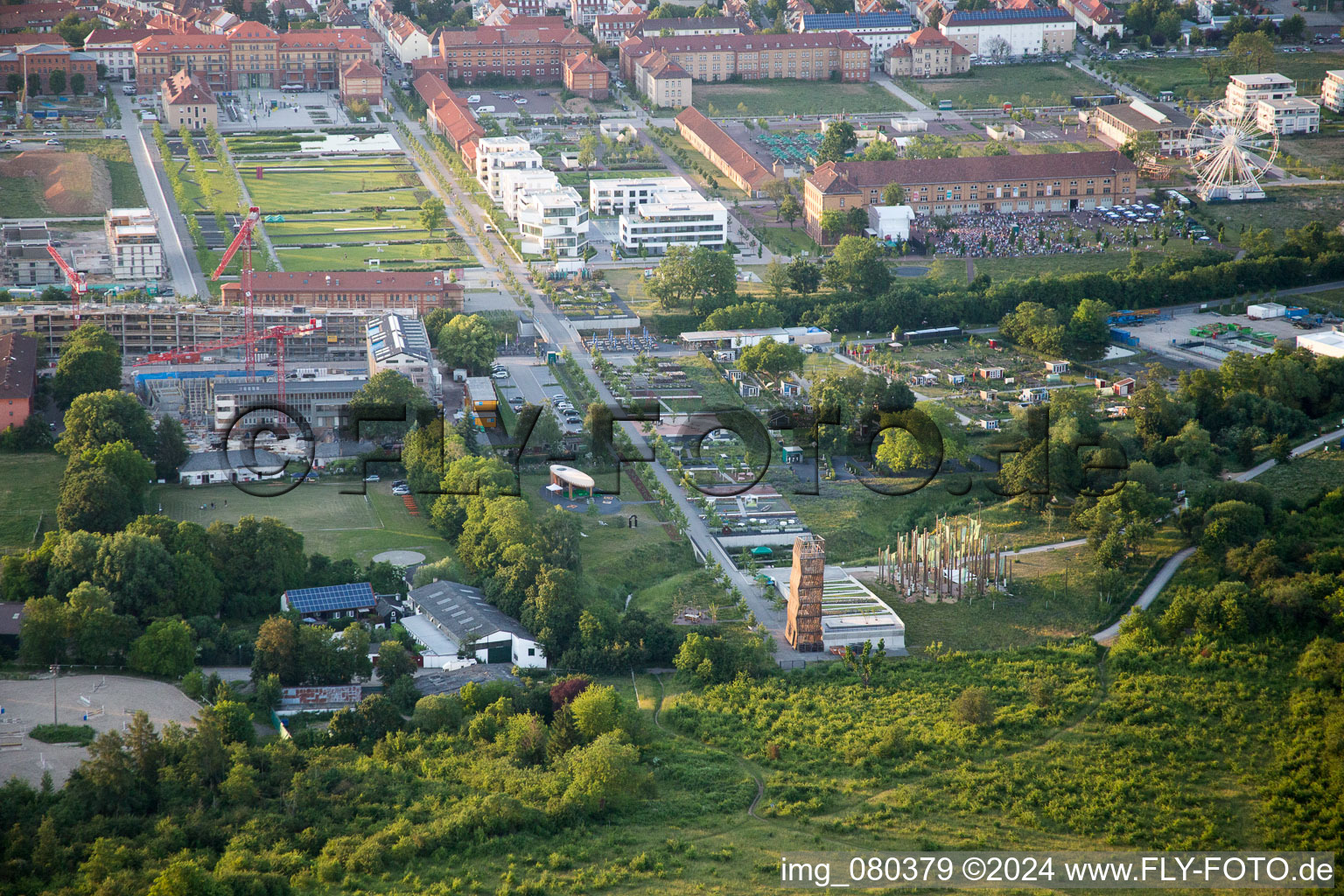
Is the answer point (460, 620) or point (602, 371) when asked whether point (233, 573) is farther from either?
point (602, 371)

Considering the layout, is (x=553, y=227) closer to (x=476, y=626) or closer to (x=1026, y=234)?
(x=1026, y=234)

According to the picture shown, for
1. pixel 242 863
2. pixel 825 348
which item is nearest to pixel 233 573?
pixel 242 863

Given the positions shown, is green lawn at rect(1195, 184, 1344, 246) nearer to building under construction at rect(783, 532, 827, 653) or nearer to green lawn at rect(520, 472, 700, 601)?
green lawn at rect(520, 472, 700, 601)

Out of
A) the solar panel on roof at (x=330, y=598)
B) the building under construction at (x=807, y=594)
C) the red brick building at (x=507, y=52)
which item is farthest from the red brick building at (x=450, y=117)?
the building under construction at (x=807, y=594)

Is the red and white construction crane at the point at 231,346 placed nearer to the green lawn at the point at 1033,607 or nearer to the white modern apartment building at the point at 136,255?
the white modern apartment building at the point at 136,255

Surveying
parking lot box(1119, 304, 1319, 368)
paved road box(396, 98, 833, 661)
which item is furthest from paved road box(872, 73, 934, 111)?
→ parking lot box(1119, 304, 1319, 368)

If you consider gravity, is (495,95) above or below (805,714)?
above
